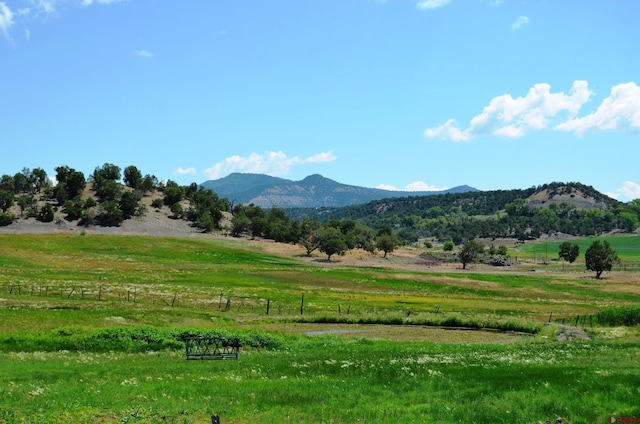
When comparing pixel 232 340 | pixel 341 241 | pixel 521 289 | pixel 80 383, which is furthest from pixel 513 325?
pixel 341 241

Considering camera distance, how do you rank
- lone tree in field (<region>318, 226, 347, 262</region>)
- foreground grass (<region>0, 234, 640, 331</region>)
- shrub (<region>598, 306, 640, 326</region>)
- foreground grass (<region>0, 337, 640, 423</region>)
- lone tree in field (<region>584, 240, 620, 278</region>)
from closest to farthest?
foreground grass (<region>0, 337, 640, 423</region>)
foreground grass (<region>0, 234, 640, 331</region>)
shrub (<region>598, 306, 640, 326</region>)
lone tree in field (<region>584, 240, 620, 278</region>)
lone tree in field (<region>318, 226, 347, 262</region>)

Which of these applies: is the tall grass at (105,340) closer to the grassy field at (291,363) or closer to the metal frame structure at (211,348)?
the grassy field at (291,363)

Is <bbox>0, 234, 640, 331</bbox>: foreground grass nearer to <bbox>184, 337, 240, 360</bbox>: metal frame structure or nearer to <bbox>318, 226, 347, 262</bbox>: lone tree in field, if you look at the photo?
<bbox>184, 337, 240, 360</bbox>: metal frame structure

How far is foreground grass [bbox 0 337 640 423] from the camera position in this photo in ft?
50.3

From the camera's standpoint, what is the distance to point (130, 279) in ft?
297

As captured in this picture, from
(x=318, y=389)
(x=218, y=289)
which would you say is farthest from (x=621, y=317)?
(x=218, y=289)

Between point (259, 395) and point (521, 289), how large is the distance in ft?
351

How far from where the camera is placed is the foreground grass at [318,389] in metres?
15.3

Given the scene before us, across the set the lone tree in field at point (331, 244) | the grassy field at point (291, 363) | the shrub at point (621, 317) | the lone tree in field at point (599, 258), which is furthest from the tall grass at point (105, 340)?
the lone tree in field at point (331, 244)

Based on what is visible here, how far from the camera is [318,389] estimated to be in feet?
64.0

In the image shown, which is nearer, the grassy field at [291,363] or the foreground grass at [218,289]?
the grassy field at [291,363]

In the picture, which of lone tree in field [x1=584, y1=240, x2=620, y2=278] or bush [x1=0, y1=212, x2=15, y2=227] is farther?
bush [x1=0, y1=212, x2=15, y2=227]

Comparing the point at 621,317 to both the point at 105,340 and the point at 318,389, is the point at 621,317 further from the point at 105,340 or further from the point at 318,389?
the point at 105,340

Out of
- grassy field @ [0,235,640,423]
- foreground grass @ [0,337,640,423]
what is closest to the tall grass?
grassy field @ [0,235,640,423]
